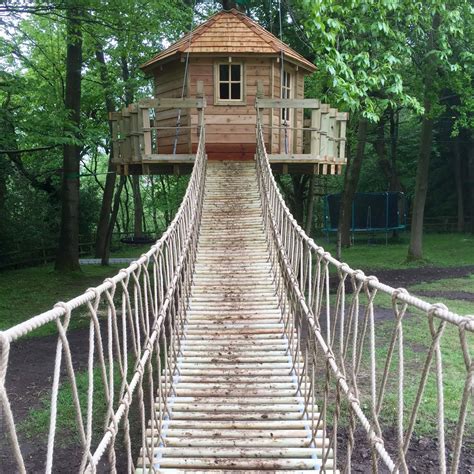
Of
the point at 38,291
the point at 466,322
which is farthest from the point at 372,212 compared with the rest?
the point at 466,322

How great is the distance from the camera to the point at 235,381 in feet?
12.1

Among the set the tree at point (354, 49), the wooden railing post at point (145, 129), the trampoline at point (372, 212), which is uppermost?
the tree at point (354, 49)

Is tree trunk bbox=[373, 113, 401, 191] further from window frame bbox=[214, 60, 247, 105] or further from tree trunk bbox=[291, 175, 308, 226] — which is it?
window frame bbox=[214, 60, 247, 105]

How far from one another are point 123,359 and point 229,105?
7.01 m

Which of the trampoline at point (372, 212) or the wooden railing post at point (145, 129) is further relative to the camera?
the trampoline at point (372, 212)

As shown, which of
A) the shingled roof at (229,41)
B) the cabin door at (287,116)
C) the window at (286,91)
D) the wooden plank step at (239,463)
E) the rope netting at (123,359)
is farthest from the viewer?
the window at (286,91)

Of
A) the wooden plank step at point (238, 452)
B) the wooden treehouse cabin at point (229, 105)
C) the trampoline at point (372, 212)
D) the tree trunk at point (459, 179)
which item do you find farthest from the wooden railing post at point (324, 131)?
the tree trunk at point (459, 179)

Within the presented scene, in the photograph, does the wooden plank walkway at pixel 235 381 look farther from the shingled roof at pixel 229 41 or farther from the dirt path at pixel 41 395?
the shingled roof at pixel 229 41

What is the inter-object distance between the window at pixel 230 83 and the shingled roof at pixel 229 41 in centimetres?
39

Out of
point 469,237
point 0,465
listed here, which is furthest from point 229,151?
point 469,237

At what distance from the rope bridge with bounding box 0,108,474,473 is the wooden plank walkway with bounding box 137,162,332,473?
1 cm

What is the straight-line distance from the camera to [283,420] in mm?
3240

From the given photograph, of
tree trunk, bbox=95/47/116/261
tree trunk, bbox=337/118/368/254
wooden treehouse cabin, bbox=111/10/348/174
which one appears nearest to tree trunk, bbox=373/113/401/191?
tree trunk, bbox=337/118/368/254

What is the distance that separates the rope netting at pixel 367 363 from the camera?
55.0 inches
